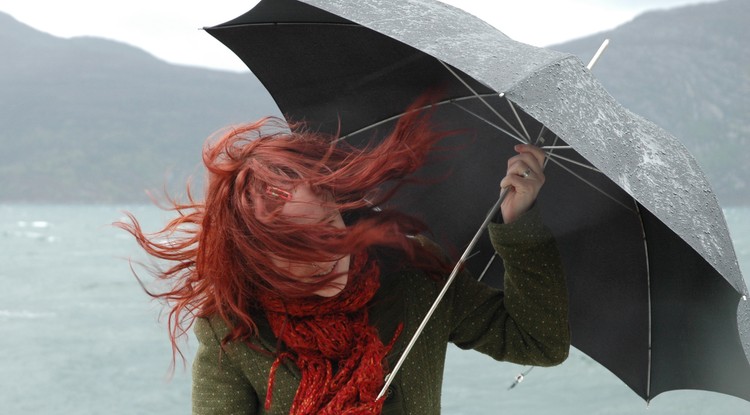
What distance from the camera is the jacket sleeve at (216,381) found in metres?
1.45

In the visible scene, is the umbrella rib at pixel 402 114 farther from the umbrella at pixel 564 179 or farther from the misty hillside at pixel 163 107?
the misty hillside at pixel 163 107

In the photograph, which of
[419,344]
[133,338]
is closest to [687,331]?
[419,344]

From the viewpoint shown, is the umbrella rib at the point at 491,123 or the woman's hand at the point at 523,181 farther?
the umbrella rib at the point at 491,123

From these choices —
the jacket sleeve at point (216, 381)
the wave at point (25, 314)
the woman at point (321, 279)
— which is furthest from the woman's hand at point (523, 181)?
the wave at point (25, 314)

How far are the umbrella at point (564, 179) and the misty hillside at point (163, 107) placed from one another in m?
76.4

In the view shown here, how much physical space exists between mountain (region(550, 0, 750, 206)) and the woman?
278 feet

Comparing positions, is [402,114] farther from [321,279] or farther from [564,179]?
[321,279]

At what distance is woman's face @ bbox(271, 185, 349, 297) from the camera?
1.36 metres

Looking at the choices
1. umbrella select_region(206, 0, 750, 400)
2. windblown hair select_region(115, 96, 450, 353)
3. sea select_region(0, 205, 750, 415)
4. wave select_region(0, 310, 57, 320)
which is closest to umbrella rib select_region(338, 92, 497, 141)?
umbrella select_region(206, 0, 750, 400)

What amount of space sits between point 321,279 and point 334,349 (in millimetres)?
128

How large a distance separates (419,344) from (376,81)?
1.67ft

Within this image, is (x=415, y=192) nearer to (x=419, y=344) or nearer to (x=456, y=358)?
(x=419, y=344)

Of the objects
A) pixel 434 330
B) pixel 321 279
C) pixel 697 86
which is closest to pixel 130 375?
pixel 434 330

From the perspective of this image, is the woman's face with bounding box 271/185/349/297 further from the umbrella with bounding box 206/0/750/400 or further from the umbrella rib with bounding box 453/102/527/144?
the umbrella rib with bounding box 453/102/527/144
